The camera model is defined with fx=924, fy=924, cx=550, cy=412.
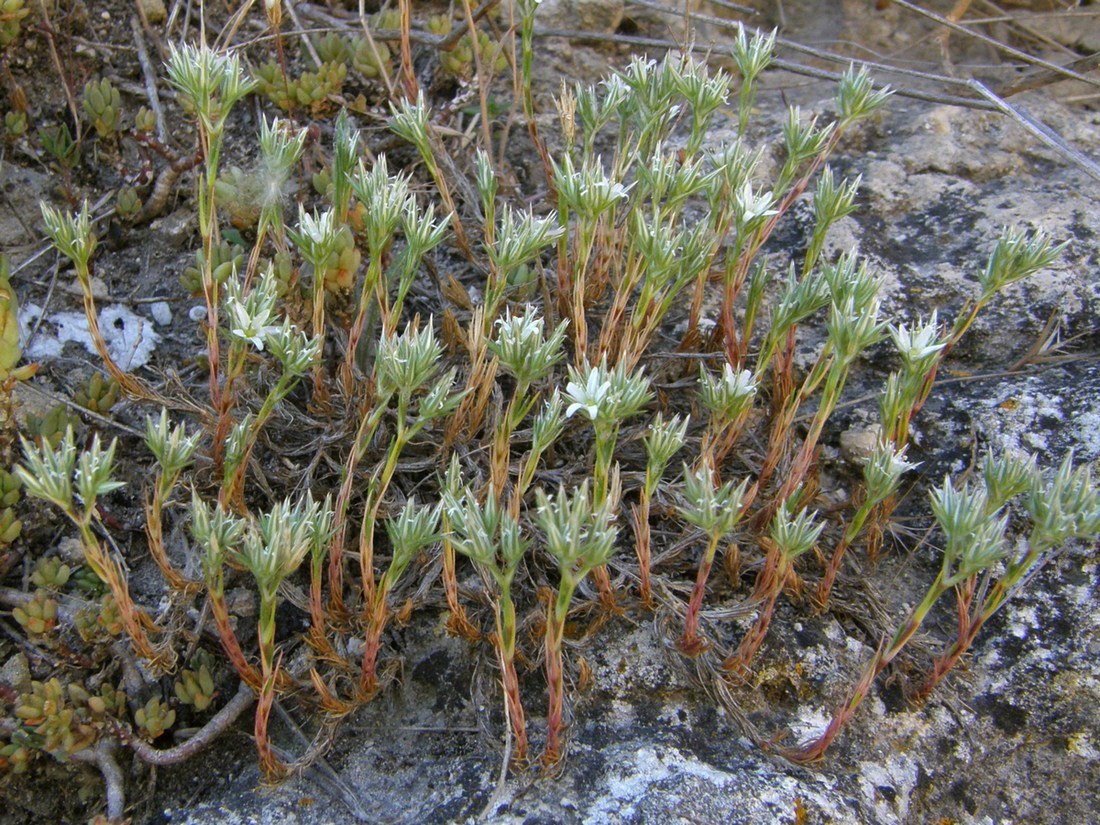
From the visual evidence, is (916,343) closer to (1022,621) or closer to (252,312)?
(1022,621)

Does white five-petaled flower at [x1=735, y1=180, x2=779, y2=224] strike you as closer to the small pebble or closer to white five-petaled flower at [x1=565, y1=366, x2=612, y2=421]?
white five-petaled flower at [x1=565, y1=366, x2=612, y2=421]

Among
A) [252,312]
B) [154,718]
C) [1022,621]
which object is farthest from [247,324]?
[1022,621]

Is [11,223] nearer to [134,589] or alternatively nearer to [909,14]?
[134,589]

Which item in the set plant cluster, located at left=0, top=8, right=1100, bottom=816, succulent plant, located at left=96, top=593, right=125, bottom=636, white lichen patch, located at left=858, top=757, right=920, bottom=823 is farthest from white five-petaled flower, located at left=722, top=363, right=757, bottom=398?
succulent plant, located at left=96, top=593, right=125, bottom=636

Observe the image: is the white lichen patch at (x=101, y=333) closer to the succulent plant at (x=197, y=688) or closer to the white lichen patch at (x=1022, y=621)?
the succulent plant at (x=197, y=688)

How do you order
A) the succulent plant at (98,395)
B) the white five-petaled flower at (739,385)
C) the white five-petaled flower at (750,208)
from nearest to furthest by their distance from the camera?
the white five-petaled flower at (739,385) → the white five-petaled flower at (750,208) → the succulent plant at (98,395)

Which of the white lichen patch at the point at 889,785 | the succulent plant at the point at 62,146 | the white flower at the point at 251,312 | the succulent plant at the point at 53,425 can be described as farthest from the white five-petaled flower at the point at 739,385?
the succulent plant at the point at 62,146

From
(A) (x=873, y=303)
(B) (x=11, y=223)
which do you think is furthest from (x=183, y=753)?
(B) (x=11, y=223)
